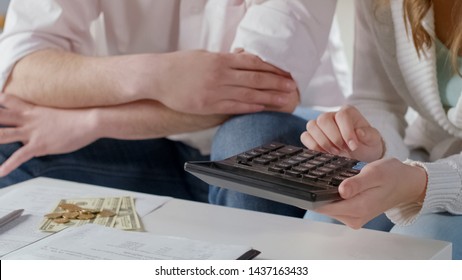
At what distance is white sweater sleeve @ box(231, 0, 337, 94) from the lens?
1.28 m

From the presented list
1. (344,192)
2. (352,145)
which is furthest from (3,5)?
(344,192)

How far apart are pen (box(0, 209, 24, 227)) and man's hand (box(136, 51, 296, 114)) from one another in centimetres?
36

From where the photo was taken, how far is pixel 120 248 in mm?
815

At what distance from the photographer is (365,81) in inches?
49.9

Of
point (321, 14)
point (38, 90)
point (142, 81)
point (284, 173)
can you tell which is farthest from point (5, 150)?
point (284, 173)

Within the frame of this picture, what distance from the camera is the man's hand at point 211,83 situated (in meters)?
1.23

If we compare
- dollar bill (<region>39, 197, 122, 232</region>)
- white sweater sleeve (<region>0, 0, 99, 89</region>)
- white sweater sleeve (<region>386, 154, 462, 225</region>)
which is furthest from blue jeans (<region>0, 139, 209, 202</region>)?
white sweater sleeve (<region>386, 154, 462, 225</region>)

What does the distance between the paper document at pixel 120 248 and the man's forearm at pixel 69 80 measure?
1.45ft

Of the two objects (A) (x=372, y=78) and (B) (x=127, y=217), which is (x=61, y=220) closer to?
(B) (x=127, y=217)

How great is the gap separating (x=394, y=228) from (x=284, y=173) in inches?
7.9

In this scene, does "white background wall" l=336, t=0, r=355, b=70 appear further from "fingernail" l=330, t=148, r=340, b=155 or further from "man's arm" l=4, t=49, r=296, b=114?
"fingernail" l=330, t=148, r=340, b=155

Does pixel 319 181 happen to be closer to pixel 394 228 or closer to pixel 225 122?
pixel 394 228

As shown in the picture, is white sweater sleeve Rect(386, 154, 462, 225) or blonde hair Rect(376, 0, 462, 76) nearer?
white sweater sleeve Rect(386, 154, 462, 225)

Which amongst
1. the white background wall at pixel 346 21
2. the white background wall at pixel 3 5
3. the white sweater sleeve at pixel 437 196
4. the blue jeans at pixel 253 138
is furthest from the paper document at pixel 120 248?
the white background wall at pixel 3 5
